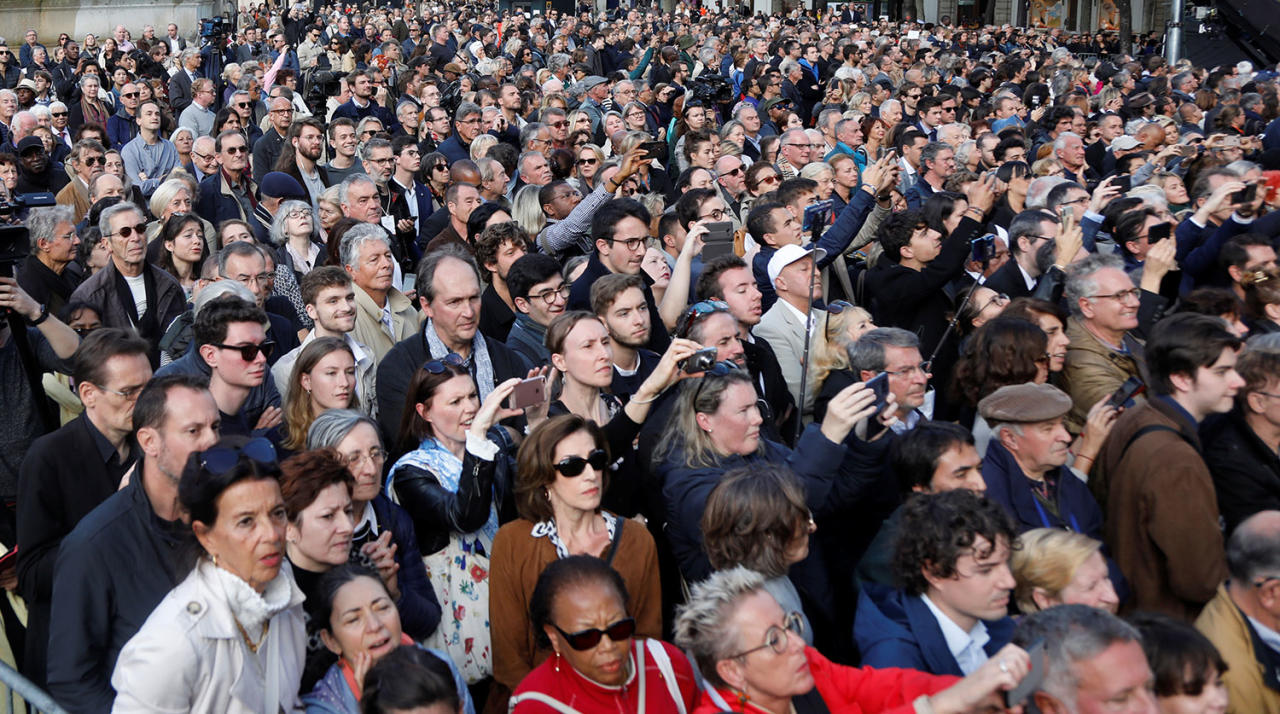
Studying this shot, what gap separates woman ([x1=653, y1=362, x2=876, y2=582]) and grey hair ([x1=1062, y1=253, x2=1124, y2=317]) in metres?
1.80

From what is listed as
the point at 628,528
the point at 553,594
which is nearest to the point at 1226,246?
the point at 628,528

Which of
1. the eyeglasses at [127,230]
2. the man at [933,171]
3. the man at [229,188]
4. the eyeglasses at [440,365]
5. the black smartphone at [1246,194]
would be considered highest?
the eyeglasses at [127,230]

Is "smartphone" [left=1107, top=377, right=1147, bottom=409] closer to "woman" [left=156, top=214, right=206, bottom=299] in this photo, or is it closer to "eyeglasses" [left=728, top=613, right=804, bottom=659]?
"eyeglasses" [left=728, top=613, right=804, bottom=659]

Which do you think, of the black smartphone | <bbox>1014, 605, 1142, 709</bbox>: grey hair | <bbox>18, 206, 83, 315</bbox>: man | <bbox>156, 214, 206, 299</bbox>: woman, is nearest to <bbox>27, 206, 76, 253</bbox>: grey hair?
<bbox>18, 206, 83, 315</bbox>: man

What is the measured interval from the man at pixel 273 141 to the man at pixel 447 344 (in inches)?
213

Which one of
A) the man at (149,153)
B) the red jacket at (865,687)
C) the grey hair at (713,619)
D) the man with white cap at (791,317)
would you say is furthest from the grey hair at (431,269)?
the man at (149,153)

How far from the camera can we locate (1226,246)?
6.23m

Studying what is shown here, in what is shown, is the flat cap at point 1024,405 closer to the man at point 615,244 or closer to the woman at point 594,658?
the woman at point 594,658

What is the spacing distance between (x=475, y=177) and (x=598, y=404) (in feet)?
13.2

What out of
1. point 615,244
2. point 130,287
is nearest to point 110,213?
point 130,287

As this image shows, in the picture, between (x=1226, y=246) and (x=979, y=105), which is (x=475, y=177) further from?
(x=979, y=105)

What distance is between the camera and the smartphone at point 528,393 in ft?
Result: 14.0

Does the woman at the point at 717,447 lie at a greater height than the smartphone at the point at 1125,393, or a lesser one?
greater

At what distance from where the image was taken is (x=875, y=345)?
488 cm
